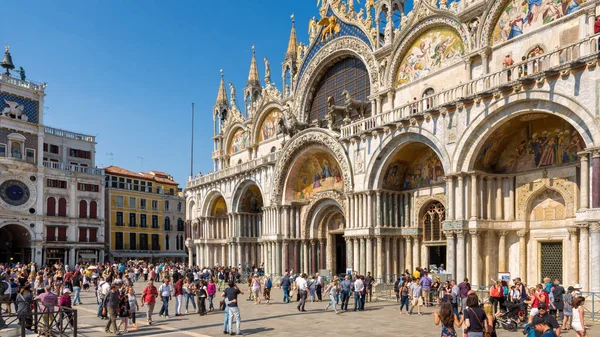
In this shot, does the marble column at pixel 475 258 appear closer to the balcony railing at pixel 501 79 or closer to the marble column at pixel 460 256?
the marble column at pixel 460 256

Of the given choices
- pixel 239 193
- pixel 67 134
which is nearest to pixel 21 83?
Result: pixel 67 134

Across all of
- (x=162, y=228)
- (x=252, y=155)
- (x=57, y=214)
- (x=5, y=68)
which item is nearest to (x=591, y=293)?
(x=252, y=155)

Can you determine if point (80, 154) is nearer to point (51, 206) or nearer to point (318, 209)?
point (51, 206)

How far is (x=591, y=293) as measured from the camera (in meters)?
17.4

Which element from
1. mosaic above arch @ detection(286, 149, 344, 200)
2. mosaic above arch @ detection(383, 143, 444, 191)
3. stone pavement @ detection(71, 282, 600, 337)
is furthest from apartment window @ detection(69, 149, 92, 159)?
mosaic above arch @ detection(383, 143, 444, 191)

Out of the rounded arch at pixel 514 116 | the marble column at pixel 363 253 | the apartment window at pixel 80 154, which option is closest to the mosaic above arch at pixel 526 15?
the rounded arch at pixel 514 116

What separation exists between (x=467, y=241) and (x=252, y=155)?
2478 cm

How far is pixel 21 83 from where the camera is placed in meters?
52.7

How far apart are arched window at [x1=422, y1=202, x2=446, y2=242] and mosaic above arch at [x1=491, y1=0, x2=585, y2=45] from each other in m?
8.09

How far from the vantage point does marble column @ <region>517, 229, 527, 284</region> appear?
2188cm

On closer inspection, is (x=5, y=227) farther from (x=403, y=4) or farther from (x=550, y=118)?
(x=550, y=118)

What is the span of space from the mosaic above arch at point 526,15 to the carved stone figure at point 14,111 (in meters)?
45.0

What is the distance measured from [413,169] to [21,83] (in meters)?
42.1

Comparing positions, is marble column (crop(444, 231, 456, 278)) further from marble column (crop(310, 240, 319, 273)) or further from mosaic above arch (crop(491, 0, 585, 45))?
marble column (crop(310, 240, 319, 273))
